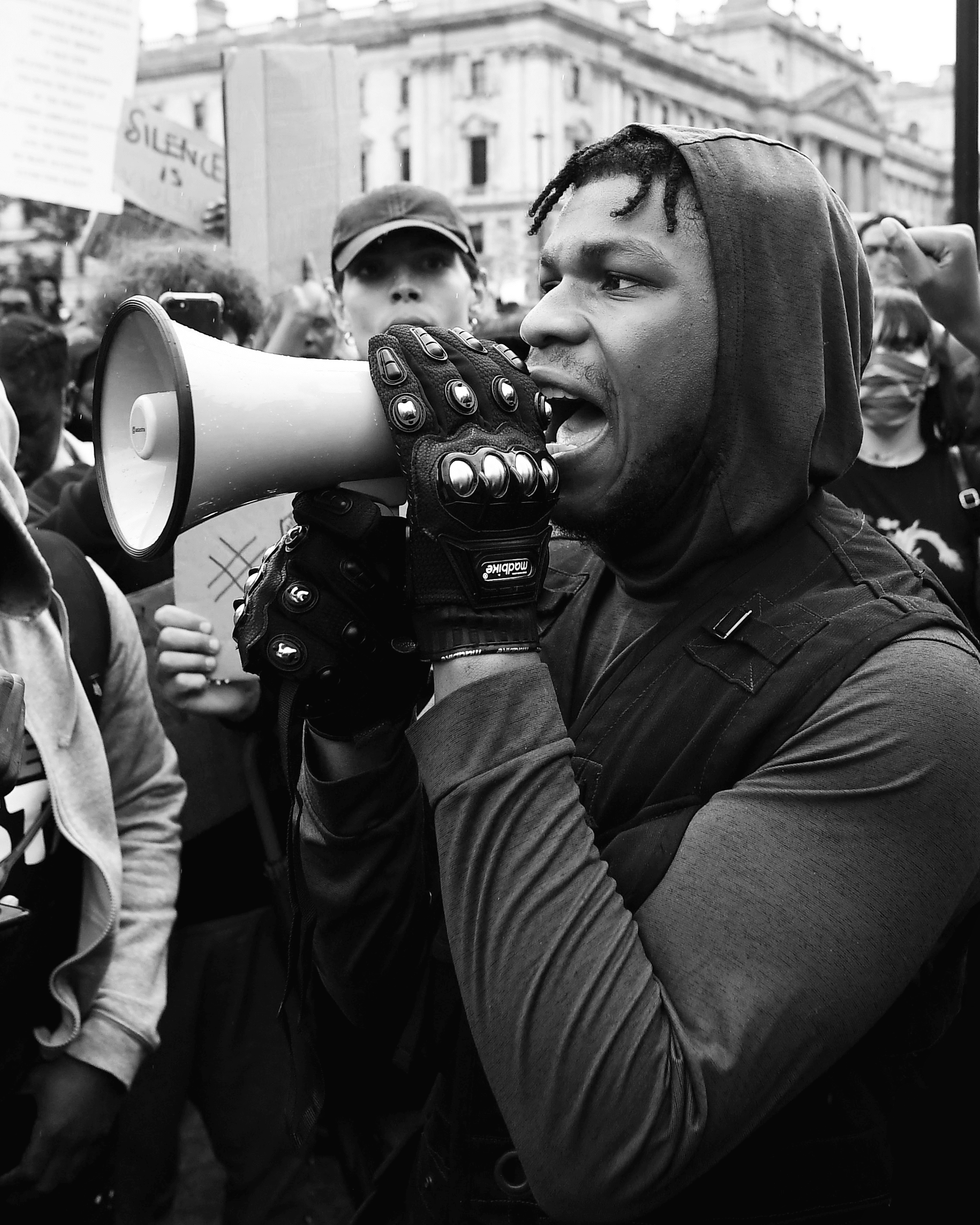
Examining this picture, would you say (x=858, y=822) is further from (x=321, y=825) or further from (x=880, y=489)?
(x=880, y=489)

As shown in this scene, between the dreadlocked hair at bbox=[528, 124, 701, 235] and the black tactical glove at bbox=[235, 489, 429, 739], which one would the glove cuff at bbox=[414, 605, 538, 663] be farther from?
the dreadlocked hair at bbox=[528, 124, 701, 235]

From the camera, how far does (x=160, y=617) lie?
8.99 feet

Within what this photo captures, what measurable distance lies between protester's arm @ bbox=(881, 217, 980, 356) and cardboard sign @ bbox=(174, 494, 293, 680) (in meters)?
1.35

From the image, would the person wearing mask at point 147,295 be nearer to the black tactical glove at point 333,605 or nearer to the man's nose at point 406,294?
the man's nose at point 406,294

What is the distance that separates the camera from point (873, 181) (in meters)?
85.6

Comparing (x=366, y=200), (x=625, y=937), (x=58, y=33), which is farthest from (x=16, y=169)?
(x=625, y=937)

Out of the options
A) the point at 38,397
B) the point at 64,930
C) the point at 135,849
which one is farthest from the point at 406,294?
the point at 64,930

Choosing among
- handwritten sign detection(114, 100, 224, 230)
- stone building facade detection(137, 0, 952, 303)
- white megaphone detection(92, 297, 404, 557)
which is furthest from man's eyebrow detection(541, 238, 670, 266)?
stone building facade detection(137, 0, 952, 303)

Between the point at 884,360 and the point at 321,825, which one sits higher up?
the point at 884,360

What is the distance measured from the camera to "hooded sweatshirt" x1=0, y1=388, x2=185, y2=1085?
2223 mm

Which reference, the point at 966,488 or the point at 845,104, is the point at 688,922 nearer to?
the point at 966,488

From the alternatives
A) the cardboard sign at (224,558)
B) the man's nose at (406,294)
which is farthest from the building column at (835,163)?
the cardboard sign at (224,558)

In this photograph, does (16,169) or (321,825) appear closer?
(321,825)

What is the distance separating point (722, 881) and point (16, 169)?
12.4ft
